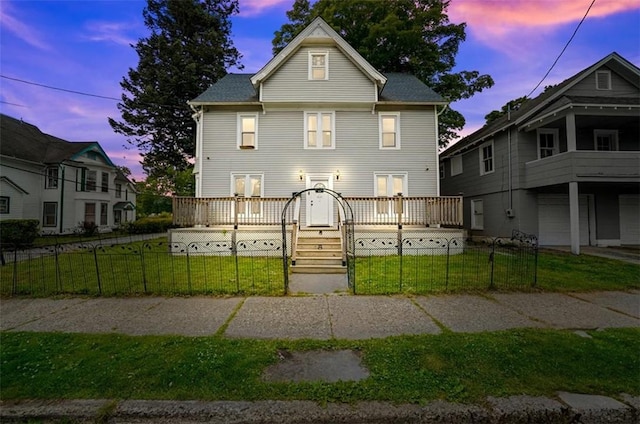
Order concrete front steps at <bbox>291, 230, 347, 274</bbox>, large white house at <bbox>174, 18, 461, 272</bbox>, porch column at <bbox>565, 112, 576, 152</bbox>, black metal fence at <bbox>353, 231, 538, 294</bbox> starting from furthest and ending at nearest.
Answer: large white house at <bbox>174, 18, 461, 272</bbox> → porch column at <bbox>565, 112, 576, 152</bbox> → concrete front steps at <bbox>291, 230, 347, 274</bbox> → black metal fence at <bbox>353, 231, 538, 294</bbox>

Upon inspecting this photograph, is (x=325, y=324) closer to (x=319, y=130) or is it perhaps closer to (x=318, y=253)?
(x=318, y=253)

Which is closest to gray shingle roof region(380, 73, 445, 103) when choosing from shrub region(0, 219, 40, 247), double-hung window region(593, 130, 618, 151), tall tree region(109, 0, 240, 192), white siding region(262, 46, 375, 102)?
white siding region(262, 46, 375, 102)

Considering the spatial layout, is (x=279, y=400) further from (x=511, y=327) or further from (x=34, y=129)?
(x=34, y=129)

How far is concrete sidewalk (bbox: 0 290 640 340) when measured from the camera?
4.41 metres

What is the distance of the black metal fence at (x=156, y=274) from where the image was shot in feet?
21.1

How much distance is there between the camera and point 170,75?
22781 mm

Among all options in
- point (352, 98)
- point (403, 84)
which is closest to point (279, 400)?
point (352, 98)

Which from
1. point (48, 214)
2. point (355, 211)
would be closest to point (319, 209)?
point (355, 211)

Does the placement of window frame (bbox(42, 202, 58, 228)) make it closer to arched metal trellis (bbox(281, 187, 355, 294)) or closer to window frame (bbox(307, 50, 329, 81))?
arched metal trellis (bbox(281, 187, 355, 294))

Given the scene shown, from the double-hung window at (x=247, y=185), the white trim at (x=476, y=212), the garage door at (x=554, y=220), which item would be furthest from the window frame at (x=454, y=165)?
the double-hung window at (x=247, y=185)

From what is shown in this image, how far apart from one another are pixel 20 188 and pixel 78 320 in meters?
21.0

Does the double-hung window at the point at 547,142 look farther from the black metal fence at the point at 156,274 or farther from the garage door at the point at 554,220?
the black metal fence at the point at 156,274

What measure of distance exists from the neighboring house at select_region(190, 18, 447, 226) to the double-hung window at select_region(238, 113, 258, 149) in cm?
4

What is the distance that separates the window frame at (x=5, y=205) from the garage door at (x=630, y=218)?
113ft
